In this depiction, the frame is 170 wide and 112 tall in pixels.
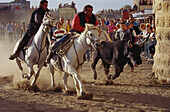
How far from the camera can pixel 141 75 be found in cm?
1069

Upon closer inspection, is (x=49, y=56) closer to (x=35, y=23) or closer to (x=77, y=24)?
(x=77, y=24)

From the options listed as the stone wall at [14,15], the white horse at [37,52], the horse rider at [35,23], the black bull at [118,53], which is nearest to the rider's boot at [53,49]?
the white horse at [37,52]

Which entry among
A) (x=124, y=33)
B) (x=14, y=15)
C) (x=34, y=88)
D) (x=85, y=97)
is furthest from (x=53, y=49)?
(x=14, y=15)

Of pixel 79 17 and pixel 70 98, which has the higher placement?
pixel 79 17

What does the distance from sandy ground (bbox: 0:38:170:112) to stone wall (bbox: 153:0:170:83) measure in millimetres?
401

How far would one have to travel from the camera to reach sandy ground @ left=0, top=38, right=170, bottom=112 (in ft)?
20.2

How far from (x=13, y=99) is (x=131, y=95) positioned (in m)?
3.07

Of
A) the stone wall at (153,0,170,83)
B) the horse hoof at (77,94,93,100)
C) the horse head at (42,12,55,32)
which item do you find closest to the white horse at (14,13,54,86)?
the horse head at (42,12,55,32)

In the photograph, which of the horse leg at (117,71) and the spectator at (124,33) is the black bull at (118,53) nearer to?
the horse leg at (117,71)

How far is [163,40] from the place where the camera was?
9484 mm

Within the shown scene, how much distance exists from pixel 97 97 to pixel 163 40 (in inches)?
141

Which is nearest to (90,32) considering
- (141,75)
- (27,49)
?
(27,49)

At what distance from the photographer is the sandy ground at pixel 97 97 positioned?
6.17 meters

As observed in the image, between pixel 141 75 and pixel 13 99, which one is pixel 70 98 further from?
pixel 141 75
